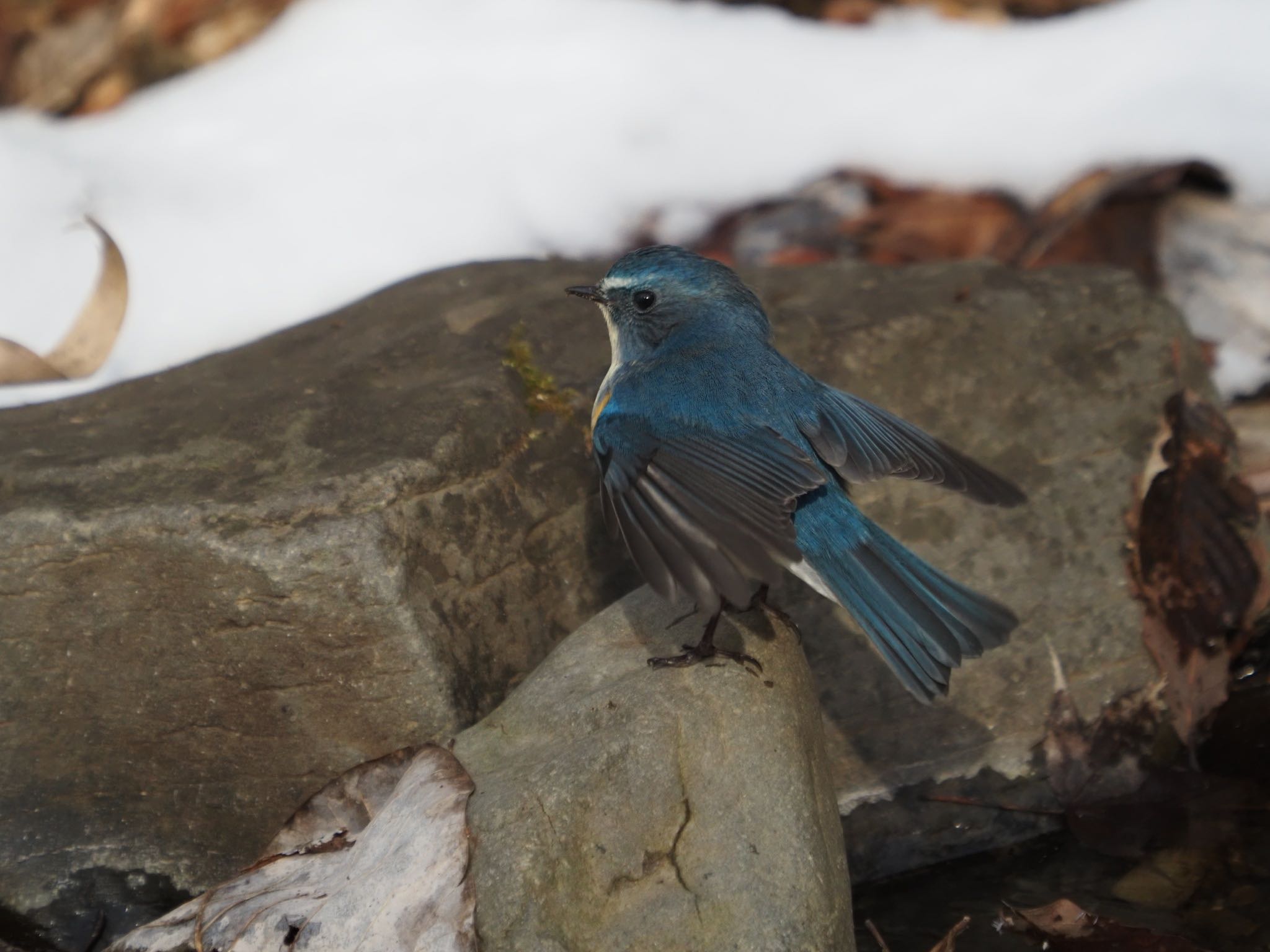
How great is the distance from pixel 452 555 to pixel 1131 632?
6.60 ft

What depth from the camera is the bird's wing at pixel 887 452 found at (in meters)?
3.82

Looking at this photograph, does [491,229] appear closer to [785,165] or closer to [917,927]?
[785,165]

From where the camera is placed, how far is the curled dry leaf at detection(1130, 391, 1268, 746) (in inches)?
166

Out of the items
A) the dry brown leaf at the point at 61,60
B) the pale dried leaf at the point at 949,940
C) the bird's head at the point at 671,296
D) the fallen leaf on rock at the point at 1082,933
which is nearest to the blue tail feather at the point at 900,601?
the pale dried leaf at the point at 949,940

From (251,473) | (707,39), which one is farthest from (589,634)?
(707,39)

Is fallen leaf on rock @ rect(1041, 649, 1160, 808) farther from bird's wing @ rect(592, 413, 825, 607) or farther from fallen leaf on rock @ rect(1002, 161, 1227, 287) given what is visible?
fallen leaf on rock @ rect(1002, 161, 1227, 287)

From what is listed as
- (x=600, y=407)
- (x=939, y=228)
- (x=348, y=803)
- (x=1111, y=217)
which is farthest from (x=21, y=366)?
(x=1111, y=217)

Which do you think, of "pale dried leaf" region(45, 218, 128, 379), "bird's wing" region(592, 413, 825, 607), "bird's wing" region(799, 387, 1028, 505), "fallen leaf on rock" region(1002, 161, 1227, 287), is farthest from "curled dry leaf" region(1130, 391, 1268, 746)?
"pale dried leaf" region(45, 218, 128, 379)

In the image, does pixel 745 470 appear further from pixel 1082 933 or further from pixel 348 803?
pixel 1082 933

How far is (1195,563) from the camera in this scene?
438 centimetres

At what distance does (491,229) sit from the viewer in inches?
238

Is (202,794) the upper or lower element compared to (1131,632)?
upper

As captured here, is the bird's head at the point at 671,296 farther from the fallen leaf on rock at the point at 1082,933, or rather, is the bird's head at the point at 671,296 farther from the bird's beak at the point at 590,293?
the fallen leaf on rock at the point at 1082,933

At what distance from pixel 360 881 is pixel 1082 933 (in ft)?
5.73
